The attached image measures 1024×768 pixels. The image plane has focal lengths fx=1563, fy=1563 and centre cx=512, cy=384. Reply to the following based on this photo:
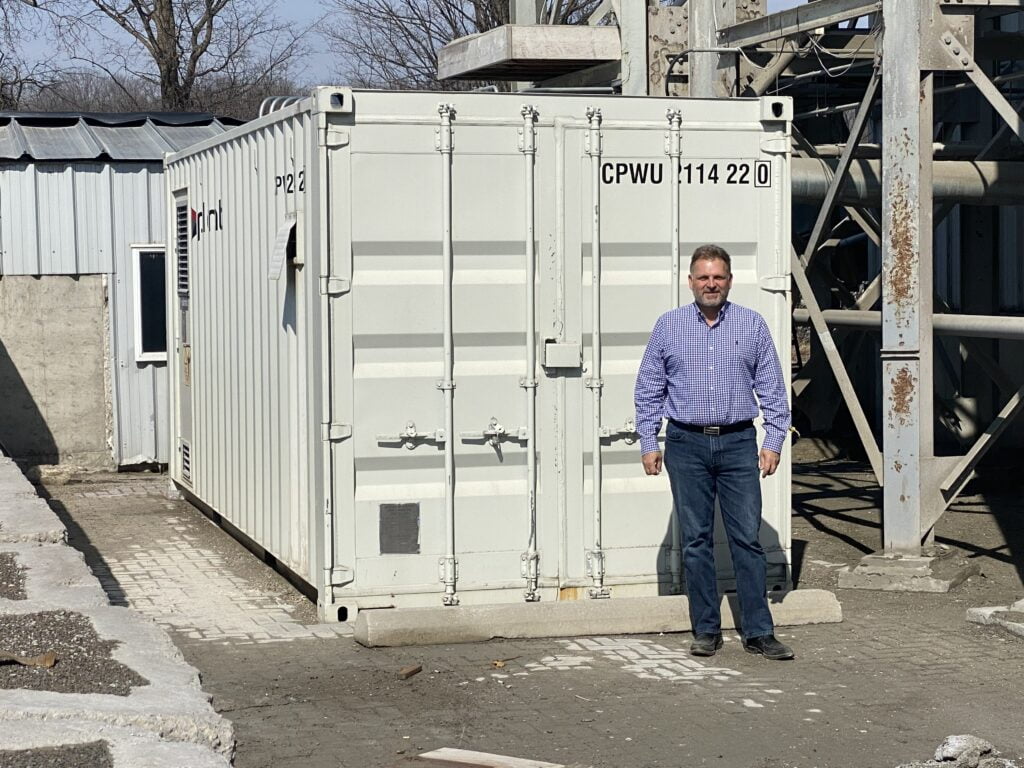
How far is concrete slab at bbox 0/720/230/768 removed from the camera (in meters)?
4.94

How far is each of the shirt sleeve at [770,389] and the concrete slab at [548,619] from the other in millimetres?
1063

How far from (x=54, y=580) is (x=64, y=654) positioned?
1473 mm

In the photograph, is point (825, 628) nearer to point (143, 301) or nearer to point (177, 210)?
point (177, 210)

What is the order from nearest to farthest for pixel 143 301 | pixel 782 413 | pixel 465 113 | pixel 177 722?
pixel 177 722
pixel 782 413
pixel 465 113
pixel 143 301

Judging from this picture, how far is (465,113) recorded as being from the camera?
7.91 m

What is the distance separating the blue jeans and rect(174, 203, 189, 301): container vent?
5943 mm

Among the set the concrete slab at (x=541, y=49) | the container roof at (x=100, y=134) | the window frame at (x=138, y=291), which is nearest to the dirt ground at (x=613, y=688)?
the concrete slab at (x=541, y=49)

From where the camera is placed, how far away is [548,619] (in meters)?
7.68

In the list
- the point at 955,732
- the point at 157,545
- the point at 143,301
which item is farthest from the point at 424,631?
the point at 143,301

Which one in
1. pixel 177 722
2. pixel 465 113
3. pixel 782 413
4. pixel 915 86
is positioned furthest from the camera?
pixel 915 86

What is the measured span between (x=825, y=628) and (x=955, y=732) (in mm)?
1970

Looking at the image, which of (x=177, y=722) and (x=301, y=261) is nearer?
(x=177, y=722)

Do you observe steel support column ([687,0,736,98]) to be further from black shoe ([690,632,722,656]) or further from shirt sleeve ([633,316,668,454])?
black shoe ([690,632,722,656])

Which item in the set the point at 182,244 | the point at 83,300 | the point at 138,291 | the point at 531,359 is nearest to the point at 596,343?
the point at 531,359
